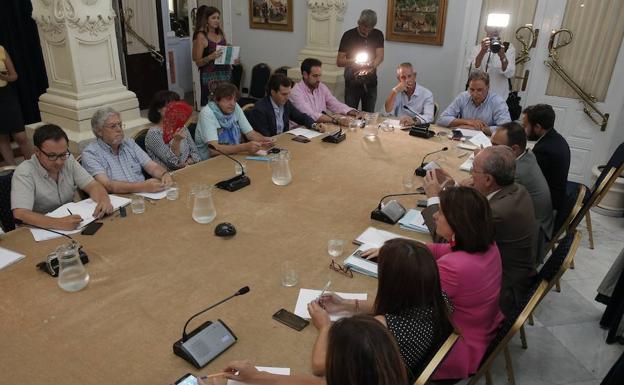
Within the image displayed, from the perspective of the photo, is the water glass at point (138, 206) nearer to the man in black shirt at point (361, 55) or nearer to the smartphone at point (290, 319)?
the smartphone at point (290, 319)

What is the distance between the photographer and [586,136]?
17.2 feet

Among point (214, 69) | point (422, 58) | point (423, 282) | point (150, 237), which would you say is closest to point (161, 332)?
point (150, 237)

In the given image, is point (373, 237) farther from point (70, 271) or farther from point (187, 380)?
point (70, 271)

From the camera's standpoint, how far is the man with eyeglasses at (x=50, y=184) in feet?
7.88

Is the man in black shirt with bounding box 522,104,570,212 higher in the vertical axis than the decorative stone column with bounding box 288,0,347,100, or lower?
lower

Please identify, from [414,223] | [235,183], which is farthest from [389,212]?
[235,183]

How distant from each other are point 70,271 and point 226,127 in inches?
82.9

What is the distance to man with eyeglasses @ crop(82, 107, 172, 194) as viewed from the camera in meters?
2.84

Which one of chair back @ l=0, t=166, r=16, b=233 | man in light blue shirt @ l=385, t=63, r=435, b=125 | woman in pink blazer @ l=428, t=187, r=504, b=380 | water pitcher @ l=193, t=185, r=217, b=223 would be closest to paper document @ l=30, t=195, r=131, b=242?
chair back @ l=0, t=166, r=16, b=233

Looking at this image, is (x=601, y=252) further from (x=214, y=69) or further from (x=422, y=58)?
(x=214, y=69)

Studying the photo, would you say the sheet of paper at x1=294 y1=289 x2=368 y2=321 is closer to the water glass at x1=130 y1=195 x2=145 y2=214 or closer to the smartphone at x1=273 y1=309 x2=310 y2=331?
the smartphone at x1=273 y1=309 x2=310 y2=331

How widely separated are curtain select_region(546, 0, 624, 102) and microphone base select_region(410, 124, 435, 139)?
82.7 inches

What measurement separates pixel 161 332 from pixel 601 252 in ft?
12.6

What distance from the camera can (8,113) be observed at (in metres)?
4.77
